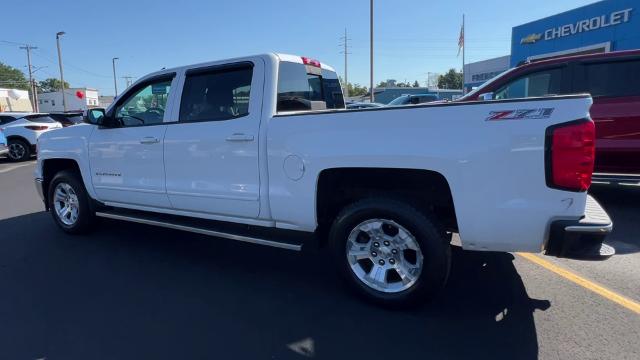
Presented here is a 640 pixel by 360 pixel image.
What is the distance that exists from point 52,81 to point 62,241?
156m

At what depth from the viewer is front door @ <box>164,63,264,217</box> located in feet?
12.4

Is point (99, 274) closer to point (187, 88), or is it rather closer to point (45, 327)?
point (45, 327)

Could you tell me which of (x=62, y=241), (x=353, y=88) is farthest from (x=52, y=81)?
(x=62, y=241)

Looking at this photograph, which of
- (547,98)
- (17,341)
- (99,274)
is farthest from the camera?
(99,274)

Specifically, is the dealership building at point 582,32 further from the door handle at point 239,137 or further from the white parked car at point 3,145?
the white parked car at point 3,145

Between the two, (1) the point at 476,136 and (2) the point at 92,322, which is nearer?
(1) the point at 476,136

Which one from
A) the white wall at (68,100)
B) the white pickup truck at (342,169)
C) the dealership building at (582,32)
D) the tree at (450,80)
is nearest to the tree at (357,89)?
the tree at (450,80)

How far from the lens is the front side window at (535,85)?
6.19 meters

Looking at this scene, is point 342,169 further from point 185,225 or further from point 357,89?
point 357,89

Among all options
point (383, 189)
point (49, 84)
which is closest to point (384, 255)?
point (383, 189)

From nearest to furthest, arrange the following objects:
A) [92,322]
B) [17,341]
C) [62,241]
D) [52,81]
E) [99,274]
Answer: [17,341], [92,322], [99,274], [62,241], [52,81]

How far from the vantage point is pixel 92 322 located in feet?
10.6

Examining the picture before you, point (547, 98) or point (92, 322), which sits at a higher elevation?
point (547, 98)

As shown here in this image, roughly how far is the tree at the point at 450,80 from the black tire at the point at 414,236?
328ft
